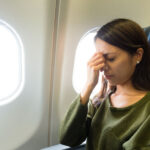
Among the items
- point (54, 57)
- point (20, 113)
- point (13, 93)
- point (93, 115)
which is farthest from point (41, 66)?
point (93, 115)

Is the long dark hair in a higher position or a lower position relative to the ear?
higher

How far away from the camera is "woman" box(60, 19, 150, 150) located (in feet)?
2.49

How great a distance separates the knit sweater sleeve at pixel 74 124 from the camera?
883 millimetres

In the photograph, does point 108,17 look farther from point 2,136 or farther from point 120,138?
point 2,136

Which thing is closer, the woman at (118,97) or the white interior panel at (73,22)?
the woman at (118,97)

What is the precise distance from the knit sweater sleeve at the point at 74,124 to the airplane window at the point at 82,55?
541 mm

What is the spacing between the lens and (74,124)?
0.90 meters

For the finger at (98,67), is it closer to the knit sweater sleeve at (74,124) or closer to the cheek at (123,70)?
the cheek at (123,70)

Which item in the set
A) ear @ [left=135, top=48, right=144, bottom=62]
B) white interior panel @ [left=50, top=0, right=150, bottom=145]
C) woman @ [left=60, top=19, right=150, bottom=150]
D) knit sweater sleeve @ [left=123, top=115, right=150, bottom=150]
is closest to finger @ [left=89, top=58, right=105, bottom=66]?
woman @ [left=60, top=19, right=150, bottom=150]

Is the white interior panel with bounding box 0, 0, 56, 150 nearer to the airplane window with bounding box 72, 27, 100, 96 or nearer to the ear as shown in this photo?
the airplane window with bounding box 72, 27, 100, 96

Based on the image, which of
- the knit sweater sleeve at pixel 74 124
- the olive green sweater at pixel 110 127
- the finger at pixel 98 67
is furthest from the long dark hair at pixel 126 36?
the knit sweater sleeve at pixel 74 124

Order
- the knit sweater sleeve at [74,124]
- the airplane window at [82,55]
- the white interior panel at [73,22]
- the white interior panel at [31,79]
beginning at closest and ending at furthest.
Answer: the knit sweater sleeve at [74,124], the white interior panel at [31,79], the white interior panel at [73,22], the airplane window at [82,55]

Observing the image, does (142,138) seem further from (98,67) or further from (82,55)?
(82,55)

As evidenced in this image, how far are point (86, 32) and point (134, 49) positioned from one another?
57 cm
